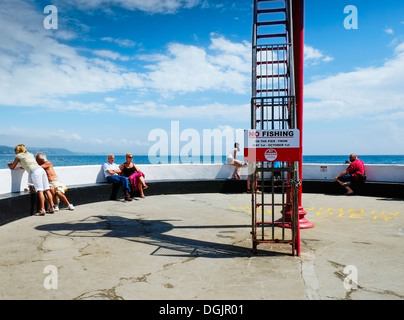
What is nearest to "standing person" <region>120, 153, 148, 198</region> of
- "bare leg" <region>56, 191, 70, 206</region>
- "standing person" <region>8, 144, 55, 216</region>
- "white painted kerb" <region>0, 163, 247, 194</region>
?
"white painted kerb" <region>0, 163, 247, 194</region>

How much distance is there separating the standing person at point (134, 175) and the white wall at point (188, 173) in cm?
83

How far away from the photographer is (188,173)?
13.1 meters

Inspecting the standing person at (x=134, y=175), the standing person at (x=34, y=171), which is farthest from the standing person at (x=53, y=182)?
the standing person at (x=134, y=175)

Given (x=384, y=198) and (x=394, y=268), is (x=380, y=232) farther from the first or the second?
(x=384, y=198)

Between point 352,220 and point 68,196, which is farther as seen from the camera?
point 68,196

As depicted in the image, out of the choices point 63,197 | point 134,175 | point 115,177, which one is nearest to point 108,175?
point 115,177

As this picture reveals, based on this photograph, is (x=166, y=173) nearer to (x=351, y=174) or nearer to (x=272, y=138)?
(x=351, y=174)

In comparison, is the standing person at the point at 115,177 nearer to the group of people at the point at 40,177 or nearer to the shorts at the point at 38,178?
the group of people at the point at 40,177

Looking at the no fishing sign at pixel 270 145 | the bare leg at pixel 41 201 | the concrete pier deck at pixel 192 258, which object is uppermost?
the no fishing sign at pixel 270 145

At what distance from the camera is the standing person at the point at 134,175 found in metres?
11.1

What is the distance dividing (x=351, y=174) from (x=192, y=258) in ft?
28.2
